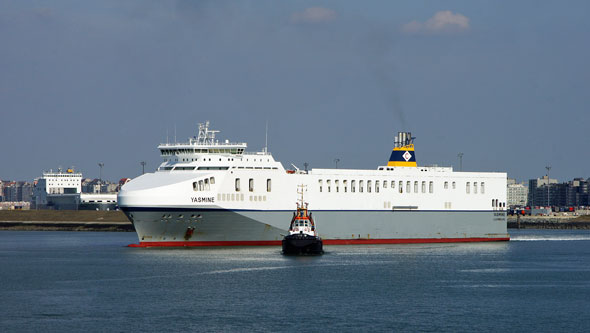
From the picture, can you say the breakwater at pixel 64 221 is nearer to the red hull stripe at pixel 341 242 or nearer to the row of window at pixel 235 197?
the red hull stripe at pixel 341 242

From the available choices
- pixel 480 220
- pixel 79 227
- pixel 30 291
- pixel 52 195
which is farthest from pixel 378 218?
pixel 52 195

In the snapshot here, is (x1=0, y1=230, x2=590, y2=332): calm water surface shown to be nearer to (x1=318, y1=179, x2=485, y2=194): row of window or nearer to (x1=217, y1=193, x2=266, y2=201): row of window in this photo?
(x1=217, y1=193, x2=266, y2=201): row of window

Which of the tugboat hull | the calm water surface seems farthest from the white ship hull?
the tugboat hull

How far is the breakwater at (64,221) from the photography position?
122m

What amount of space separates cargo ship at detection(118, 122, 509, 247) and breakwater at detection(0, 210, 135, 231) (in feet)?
172

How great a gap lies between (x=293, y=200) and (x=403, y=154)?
45.7 feet

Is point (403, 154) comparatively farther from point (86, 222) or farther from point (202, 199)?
point (86, 222)

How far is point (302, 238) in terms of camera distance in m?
59.4

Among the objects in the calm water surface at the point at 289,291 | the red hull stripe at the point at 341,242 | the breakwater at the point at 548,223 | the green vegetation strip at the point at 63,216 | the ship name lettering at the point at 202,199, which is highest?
the ship name lettering at the point at 202,199

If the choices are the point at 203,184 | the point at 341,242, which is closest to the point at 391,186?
the point at 341,242

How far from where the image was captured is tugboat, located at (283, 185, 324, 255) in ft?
193

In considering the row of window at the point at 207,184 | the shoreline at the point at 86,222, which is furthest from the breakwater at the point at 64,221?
the row of window at the point at 207,184

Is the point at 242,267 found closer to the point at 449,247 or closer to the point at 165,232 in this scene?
the point at 165,232

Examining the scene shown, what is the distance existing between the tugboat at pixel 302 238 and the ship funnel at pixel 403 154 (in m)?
16.9
